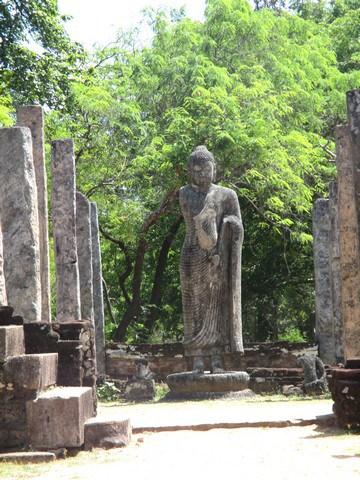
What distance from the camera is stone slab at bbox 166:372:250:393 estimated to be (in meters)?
14.3

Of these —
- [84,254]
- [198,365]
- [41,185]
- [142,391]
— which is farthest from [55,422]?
[84,254]

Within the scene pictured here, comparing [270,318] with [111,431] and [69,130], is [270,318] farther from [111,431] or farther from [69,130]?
[111,431]

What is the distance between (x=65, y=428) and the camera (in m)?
8.48

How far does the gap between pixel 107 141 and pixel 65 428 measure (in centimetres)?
1411

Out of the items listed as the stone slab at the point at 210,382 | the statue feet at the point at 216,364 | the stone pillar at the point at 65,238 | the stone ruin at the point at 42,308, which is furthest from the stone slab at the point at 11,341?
the statue feet at the point at 216,364

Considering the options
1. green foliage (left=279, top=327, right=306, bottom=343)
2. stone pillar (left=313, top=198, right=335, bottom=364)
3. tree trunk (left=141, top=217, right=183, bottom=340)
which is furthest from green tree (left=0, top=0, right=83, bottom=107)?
green foliage (left=279, top=327, right=306, bottom=343)

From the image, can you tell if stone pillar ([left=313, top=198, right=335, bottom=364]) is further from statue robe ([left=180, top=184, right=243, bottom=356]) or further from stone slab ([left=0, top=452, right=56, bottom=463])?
stone slab ([left=0, top=452, right=56, bottom=463])

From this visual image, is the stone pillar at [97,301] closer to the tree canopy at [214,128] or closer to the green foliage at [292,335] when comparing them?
the tree canopy at [214,128]

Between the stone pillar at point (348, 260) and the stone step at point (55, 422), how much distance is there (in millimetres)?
4566

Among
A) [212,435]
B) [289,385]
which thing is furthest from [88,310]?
[212,435]

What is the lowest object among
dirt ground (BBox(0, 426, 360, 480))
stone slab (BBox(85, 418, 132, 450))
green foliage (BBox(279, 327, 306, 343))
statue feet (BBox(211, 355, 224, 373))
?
dirt ground (BBox(0, 426, 360, 480))

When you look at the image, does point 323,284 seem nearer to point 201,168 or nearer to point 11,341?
point 201,168

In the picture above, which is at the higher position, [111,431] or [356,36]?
[356,36]

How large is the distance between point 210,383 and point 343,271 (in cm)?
300
